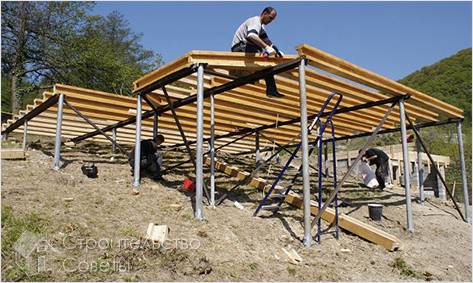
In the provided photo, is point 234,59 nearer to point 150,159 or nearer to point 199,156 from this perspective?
point 199,156

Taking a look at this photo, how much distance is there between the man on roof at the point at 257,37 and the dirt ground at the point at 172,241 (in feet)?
8.70

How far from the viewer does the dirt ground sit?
416cm

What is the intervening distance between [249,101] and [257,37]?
3220mm

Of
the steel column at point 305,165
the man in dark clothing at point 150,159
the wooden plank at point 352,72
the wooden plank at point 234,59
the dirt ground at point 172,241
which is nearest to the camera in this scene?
the dirt ground at point 172,241

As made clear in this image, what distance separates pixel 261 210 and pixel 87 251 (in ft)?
12.1

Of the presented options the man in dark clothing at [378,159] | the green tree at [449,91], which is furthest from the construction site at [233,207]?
the green tree at [449,91]

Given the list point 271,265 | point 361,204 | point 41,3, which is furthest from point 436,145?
point 271,265

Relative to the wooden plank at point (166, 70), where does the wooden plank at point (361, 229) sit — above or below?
below

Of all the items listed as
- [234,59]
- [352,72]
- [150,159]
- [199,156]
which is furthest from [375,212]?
[150,159]

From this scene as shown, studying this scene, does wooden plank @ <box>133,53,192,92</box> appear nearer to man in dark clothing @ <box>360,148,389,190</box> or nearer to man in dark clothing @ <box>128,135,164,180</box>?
man in dark clothing @ <box>128,135,164,180</box>

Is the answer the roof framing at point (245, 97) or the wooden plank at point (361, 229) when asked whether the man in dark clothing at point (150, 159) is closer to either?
the roof framing at point (245, 97)

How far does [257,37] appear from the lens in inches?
250

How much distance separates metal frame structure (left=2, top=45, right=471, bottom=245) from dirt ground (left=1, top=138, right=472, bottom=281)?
1.72ft

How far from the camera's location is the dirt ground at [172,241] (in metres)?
4.16
